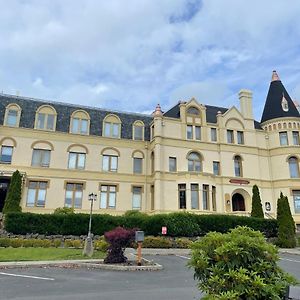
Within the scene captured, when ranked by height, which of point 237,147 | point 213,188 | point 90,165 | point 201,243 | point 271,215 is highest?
point 237,147

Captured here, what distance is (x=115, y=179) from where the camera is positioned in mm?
33938

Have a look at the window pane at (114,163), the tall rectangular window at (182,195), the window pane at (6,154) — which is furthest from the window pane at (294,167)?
the window pane at (6,154)

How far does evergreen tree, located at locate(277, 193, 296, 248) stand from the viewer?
28031 mm

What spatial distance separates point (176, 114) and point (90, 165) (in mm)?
11315

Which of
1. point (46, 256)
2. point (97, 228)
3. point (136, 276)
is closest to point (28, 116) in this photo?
point (97, 228)

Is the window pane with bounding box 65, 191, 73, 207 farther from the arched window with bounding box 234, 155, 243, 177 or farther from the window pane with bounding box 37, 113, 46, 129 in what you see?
the arched window with bounding box 234, 155, 243, 177

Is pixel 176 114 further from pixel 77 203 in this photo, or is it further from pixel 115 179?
pixel 77 203

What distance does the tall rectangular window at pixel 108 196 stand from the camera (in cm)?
3312

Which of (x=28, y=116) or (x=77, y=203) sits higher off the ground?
(x=28, y=116)

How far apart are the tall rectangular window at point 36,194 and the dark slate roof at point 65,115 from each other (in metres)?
5.99

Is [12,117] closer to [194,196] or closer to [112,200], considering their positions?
[112,200]

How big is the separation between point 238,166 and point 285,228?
31.6 ft

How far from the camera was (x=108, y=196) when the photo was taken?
1318 inches

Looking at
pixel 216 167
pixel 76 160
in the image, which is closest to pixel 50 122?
pixel 76 160
